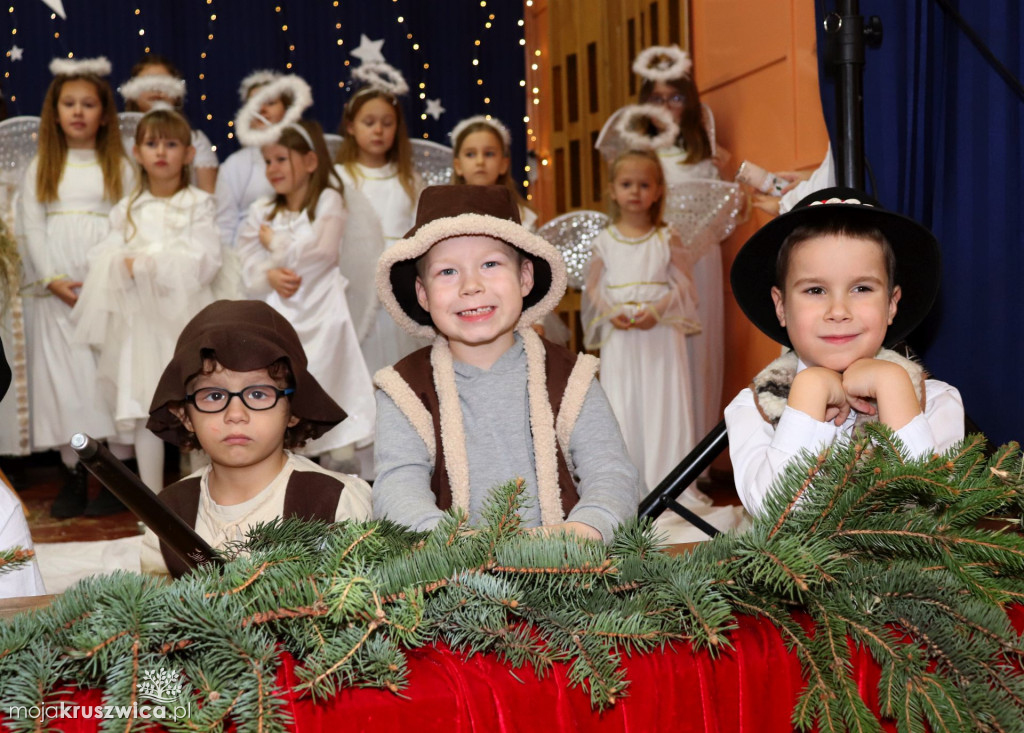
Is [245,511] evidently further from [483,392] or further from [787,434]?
[787,434]

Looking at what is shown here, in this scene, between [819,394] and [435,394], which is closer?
[819,394]

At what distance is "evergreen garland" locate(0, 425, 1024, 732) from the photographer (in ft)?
2.49

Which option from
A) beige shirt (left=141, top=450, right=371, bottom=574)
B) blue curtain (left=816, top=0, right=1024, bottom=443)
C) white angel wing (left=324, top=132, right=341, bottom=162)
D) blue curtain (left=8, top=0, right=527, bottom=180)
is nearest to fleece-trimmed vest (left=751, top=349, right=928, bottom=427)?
blue curtain (left=816, top=0, right=1024, bottom=443)

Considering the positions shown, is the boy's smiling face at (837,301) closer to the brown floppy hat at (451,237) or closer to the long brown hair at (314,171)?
the brown floppy hat at (451,237)

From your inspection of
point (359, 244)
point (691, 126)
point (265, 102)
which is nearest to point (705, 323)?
point (691, 126)

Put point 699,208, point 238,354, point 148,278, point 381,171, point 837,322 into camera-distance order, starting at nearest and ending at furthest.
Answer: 1. point 837,322
2. point 238,354
3. point 148,278
4. point 699,208
5. point 381,171

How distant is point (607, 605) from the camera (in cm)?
87

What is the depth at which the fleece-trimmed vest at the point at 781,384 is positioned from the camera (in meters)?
1.74

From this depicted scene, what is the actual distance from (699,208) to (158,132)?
8.66 feet

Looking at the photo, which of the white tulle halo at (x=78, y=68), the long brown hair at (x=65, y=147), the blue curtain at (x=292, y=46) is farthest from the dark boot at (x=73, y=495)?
the blue curtain at (x=292, y=46)

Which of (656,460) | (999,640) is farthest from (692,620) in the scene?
(656,460)

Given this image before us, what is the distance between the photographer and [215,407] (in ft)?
6.30

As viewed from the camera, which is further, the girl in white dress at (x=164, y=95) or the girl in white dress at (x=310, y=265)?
the girl in white dress at (x=164, y=95)

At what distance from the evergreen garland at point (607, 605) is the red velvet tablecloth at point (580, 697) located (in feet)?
0.05
